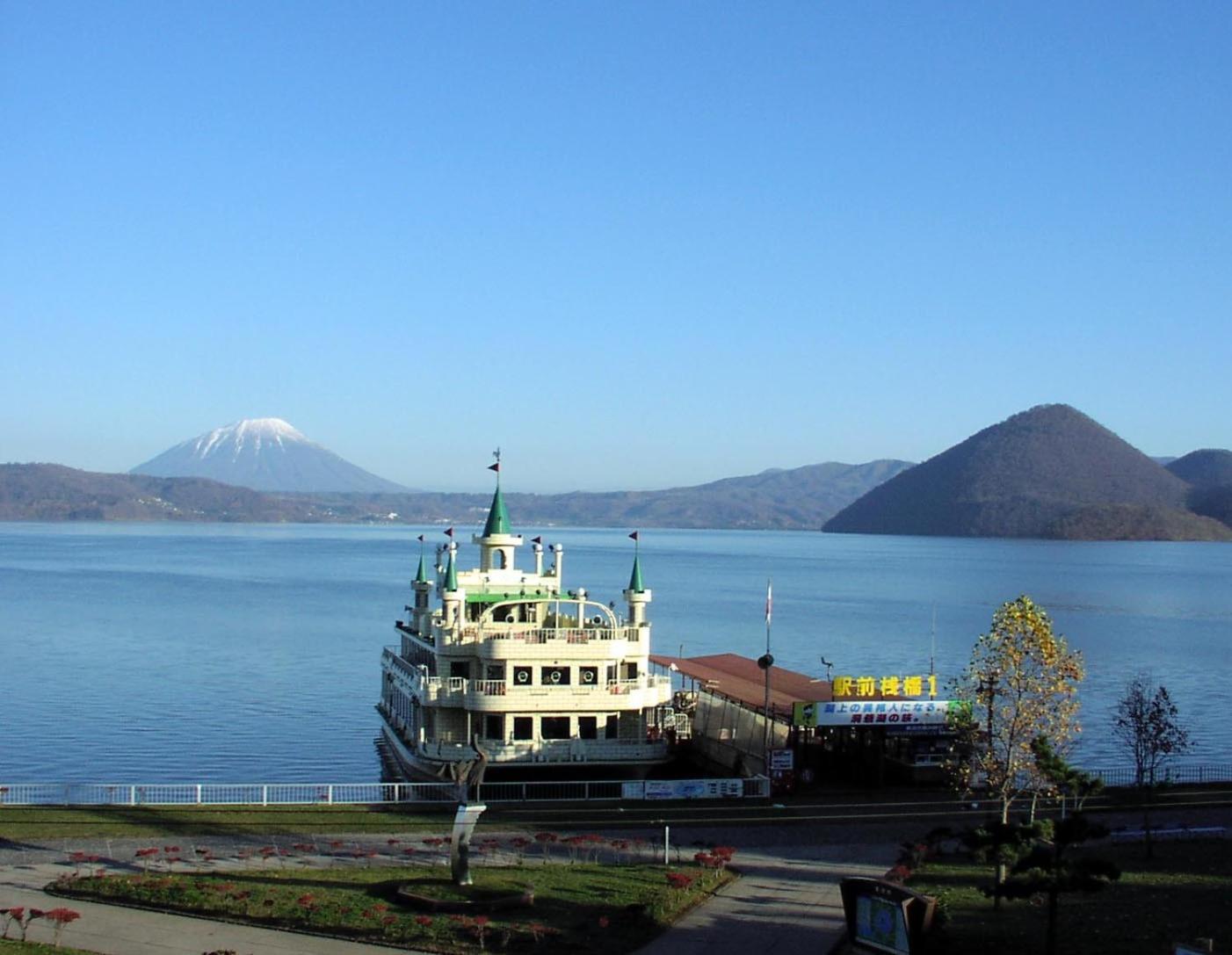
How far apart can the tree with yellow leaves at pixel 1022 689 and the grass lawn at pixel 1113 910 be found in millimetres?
2365

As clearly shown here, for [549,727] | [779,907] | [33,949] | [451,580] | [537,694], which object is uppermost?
[451,580]

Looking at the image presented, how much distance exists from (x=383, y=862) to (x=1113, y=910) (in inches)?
519

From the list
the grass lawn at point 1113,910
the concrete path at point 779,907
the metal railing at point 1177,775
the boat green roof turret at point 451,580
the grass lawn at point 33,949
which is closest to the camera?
the grass lawn at point 33,949

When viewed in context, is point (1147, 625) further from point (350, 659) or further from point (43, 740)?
point (43, 740)

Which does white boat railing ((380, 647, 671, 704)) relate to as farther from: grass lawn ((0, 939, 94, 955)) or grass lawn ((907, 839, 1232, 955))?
grass lawn ((0, 939, 94, 955))

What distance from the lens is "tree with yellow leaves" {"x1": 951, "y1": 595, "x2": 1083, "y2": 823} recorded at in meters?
28.9

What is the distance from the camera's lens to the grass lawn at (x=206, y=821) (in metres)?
30.5

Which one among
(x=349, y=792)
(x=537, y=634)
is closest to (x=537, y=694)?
(x=537, y=634)

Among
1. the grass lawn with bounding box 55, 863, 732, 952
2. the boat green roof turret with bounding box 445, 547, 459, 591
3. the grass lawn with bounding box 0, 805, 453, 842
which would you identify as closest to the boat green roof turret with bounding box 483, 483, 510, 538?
the boat green roof turret with bounding box 445, 547, 459, 591

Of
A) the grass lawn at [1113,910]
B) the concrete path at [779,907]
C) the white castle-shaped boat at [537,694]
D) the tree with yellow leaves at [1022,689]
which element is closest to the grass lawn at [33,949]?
the concrete path at [779,907]

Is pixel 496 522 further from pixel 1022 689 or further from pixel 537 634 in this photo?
pixel 1022 689

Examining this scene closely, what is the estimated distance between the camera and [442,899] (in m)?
24.2

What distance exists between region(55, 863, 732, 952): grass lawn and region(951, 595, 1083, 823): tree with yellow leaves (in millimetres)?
6826

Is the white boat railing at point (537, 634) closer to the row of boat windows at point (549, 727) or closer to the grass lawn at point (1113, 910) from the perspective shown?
the row of boat windows at point (549, 727)
